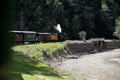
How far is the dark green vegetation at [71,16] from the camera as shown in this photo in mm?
73438

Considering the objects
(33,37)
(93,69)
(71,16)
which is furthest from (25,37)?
(71,16)

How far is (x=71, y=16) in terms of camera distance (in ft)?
295

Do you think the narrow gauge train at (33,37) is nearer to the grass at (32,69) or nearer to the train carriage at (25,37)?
the train carriage at (25,37)

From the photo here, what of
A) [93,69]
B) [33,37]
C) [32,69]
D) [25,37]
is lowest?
[93,69]

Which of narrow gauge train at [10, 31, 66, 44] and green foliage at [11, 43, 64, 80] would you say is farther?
narrow gauge train at [10, 31, 66, 44]

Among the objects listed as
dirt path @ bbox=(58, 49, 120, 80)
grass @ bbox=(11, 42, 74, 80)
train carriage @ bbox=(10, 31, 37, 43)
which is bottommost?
dirt path @ bbox=(58, 49, 120, 80)

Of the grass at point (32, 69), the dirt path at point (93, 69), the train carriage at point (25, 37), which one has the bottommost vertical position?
the dirt path at point (93, 69)

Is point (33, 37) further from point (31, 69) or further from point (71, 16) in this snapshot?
point (71, 16)

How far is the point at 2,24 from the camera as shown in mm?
4594

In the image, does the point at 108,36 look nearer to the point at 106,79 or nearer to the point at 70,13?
the point at 70,13

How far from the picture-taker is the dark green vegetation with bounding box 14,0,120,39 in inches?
2891

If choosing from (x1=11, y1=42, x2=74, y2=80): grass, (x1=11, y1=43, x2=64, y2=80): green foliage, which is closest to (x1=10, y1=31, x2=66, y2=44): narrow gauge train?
(x1=11, y1=42, x2=74, y2=80): grass

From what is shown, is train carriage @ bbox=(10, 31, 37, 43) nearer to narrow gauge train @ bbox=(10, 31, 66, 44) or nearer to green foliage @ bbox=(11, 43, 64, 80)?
narrow gauge train @ bbox=(10, 31, 66, 44)

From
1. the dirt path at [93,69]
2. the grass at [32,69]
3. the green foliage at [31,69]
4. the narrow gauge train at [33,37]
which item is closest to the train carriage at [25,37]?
the narrow gauge train at [33,37]
